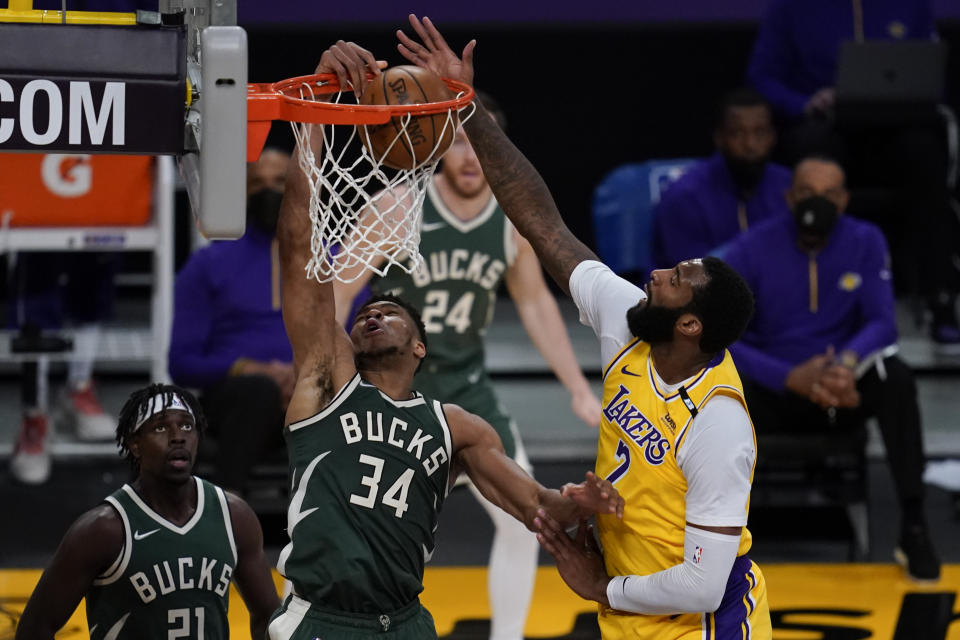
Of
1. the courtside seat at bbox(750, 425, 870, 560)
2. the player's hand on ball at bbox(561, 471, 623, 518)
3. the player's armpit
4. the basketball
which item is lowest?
the courtside seat at bbox(750, 425, 870, 560)

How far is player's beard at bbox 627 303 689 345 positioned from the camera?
3656 mm

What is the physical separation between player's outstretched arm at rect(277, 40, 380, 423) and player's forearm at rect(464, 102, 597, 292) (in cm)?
49

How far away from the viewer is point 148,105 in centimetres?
301

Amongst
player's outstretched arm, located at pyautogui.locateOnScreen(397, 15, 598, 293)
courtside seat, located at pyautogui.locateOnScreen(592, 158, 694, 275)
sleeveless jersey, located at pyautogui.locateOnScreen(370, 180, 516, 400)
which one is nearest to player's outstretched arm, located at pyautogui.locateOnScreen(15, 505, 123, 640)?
player's outstretched arm, located at pyautogui.locateOnScreen(397, 15, 598, 293)

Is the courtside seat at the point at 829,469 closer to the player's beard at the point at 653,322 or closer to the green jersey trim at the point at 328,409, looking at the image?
the player's beard at the point at 653,322

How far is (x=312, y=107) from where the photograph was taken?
11.2 feet

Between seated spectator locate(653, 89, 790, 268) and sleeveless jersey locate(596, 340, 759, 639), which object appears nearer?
sleeveless jersey locate(596, 340, 759, 639)

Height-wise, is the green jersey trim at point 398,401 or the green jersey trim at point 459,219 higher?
the green jersey trim at point 459,219

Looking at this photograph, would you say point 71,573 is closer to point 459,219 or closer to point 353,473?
point 353,473

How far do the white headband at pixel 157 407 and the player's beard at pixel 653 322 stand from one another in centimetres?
116

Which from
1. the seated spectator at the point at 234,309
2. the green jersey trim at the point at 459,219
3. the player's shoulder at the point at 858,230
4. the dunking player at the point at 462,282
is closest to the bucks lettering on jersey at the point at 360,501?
the dunking player at the point at 462,282

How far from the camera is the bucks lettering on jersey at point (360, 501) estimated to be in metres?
3.71

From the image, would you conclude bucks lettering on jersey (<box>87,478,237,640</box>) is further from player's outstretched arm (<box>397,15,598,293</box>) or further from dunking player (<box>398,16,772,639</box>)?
player's outstretched arm (<box>397,15,598,293</box>)

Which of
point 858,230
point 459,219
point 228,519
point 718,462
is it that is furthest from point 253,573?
point 858,230
